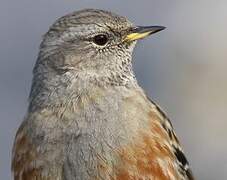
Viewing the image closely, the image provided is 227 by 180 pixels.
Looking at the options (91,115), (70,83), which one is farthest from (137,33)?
(91,115)

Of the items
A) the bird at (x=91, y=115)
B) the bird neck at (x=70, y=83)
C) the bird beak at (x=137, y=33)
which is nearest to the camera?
the bird at (x=91, y=115)

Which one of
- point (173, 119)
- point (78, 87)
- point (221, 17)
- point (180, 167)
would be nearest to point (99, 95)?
point (78, 87)

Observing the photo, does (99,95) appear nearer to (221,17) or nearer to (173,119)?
(173,119)

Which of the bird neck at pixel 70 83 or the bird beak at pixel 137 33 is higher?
the bird beak at pixel 137 33

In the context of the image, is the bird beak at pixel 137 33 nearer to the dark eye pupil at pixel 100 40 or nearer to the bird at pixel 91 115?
the bird at pixel 91 115

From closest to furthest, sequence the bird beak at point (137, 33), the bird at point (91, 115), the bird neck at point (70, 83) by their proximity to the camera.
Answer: the bird at point (91, 115)
the bird neck at point (70, 83)
the bird beak at point (137, 33)

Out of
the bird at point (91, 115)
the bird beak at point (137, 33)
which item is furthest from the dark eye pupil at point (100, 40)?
the bird beak at point (137, 33)

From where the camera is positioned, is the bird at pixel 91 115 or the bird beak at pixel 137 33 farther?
the bird beak at pixel 137 33

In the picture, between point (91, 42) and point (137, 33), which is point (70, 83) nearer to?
point (91, 42)
